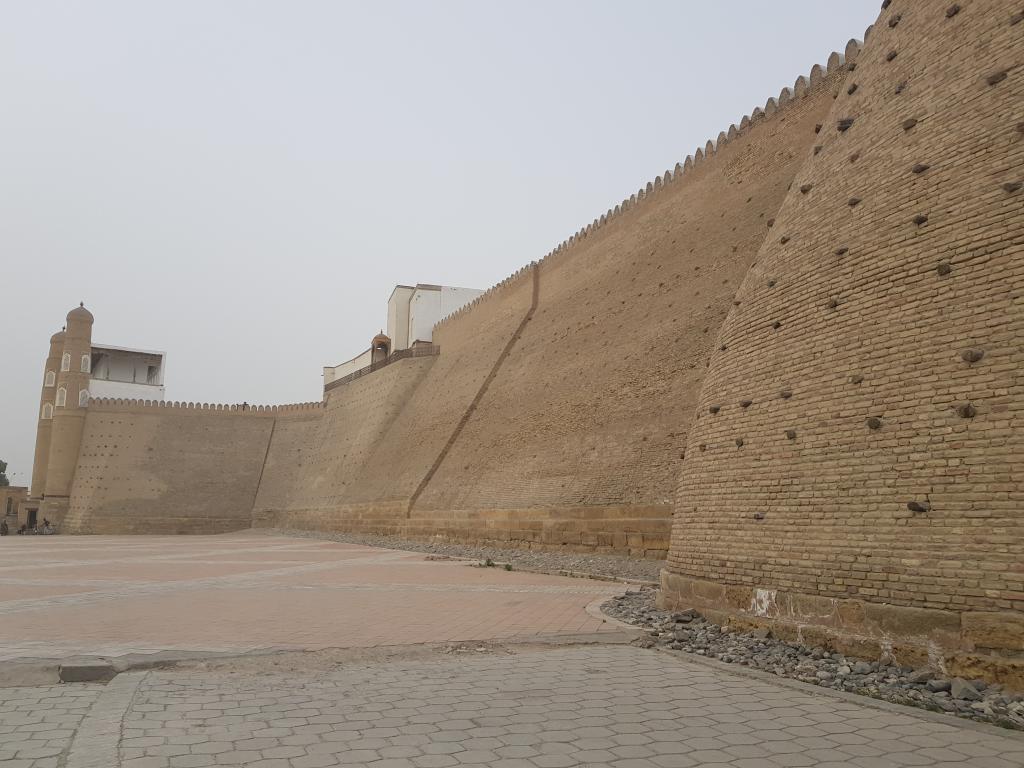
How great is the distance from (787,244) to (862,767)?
15.7 ft

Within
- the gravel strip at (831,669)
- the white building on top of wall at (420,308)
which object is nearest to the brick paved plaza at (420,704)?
the gravel strip at (831,669)

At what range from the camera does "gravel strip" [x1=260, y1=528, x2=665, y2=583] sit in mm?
10430

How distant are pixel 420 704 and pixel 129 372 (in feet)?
136

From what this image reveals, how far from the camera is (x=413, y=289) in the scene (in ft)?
112

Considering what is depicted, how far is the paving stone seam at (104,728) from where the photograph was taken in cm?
283

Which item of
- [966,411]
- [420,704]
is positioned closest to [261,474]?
[420,704]

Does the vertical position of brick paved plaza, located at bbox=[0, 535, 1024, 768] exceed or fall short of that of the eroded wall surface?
it falls short

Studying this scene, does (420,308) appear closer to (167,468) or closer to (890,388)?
(167,468)

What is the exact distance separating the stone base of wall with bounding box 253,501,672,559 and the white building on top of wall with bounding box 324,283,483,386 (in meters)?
11.5

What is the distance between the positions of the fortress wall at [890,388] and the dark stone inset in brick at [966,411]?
18 millimetres

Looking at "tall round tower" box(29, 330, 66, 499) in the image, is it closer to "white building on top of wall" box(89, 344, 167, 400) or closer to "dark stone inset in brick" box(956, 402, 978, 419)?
"white building on top of wall" box(89, 344, 167, 400)

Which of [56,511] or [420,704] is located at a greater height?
[56,511]

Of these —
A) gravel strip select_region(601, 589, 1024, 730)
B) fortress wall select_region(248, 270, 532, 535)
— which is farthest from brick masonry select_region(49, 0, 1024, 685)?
fortress wall select_region(248, 270, 532, 535)

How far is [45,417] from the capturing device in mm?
32719
